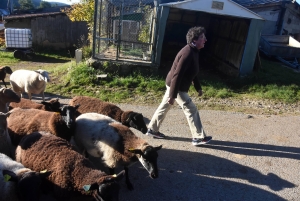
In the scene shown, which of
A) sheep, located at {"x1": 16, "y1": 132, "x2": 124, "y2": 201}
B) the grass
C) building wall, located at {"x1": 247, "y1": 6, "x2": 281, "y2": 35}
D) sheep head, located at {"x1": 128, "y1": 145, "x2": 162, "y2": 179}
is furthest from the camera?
building wall, located at {"x1": 247, "y1": 6, "x2": 281, "y2": 35}

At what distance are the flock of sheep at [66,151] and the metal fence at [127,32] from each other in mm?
4921

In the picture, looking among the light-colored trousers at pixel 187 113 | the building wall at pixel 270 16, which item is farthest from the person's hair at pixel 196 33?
the building wall at pixel 270 16

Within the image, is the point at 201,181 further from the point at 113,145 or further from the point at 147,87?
the point at 147,87

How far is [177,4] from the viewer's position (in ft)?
33.0

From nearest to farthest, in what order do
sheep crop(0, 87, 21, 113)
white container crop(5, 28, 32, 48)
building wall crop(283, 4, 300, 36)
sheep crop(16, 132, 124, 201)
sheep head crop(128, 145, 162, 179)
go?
sheep crop(16, 132, 124, 201) < sheep head crop(128, 145, 162, 179) < sheep crop(0, 87, 21, 113) < white container crop(5, 28, 32, 48) < building wall crop(283, 4, 300, 36)

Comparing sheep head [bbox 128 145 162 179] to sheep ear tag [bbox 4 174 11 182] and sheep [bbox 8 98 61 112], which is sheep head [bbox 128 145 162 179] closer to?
sheep ear tag [bbox 4 174 11 182]

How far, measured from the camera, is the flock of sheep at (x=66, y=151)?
134 inches

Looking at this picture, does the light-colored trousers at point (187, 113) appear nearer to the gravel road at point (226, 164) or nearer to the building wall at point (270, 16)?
the gravel road at point (226, 164)

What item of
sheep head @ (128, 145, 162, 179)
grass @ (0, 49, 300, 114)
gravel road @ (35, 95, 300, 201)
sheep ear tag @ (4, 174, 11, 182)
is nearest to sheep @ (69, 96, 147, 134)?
gravel road @ (35, 95, 300, 201)

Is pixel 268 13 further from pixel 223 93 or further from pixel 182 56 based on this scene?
pixel 182 56

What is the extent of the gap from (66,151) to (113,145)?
2.57ft

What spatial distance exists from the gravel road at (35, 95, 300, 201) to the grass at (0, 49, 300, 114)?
1679 mm

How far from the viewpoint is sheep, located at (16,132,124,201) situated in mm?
3363

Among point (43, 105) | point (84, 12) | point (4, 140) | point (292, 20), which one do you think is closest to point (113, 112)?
point (43, 105)
